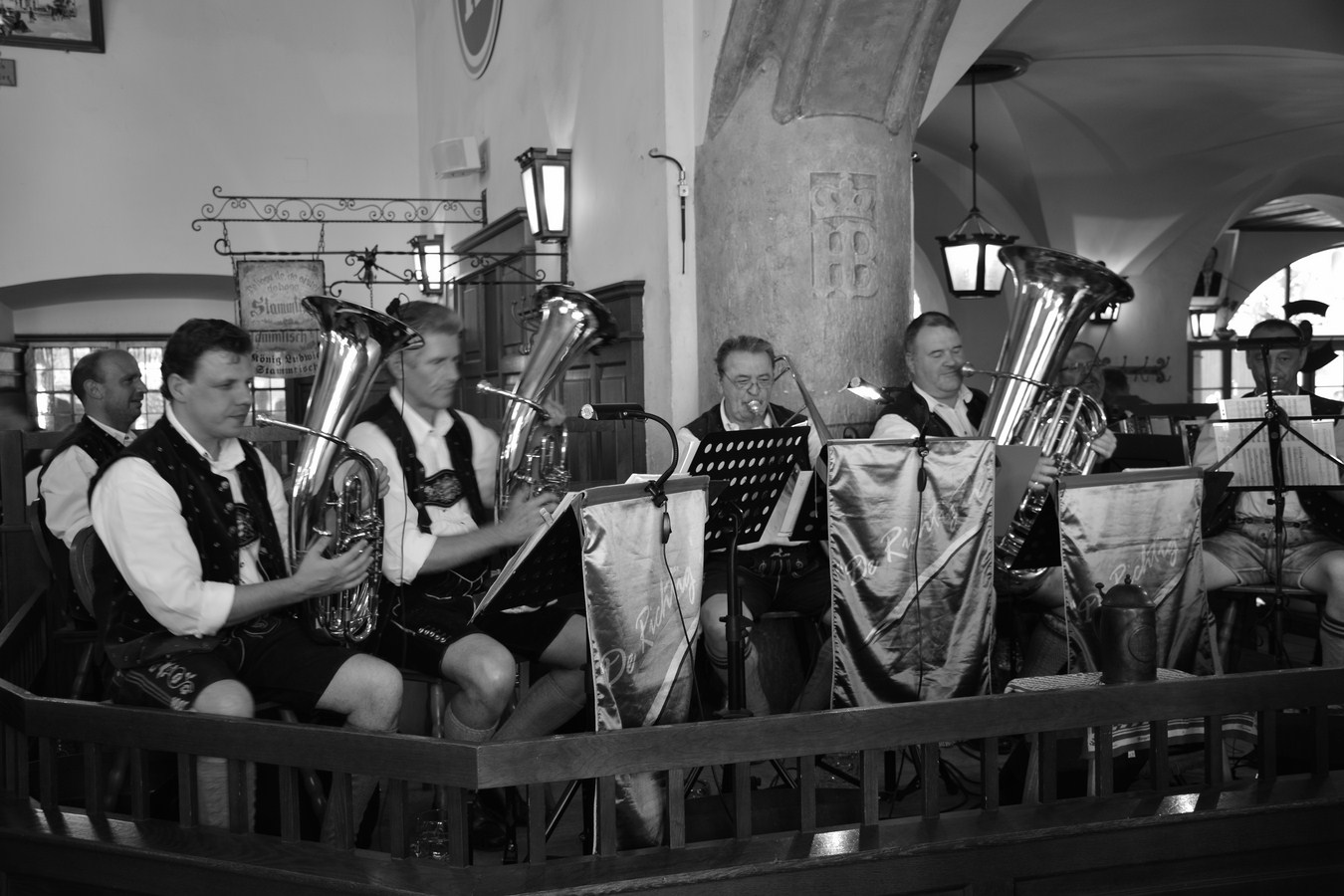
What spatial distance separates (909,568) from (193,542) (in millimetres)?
1773

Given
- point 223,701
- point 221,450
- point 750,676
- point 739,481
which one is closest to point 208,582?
point 223,701

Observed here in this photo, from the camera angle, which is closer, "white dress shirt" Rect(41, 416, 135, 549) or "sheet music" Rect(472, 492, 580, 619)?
"sheet music" Rect(472, 492, 580, 619)

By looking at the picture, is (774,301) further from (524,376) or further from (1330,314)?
(1330,314)

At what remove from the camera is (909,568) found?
3246mm

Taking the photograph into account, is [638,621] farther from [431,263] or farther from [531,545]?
[431,263]

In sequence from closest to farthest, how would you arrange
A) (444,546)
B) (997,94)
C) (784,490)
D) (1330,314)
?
(444,546), (784,490), (997,94), (1330,314)

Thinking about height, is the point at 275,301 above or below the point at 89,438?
above

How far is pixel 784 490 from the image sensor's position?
3.85 meters

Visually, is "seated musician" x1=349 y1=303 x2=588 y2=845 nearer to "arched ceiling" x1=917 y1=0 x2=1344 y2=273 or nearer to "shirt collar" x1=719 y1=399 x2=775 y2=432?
"shirt collar" x1=719 y1=399 x2=775 y2=432

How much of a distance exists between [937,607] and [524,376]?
1303mm

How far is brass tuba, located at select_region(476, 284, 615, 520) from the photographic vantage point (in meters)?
3.31

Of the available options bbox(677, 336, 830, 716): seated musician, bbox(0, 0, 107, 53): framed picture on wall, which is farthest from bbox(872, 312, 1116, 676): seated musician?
bbox(0, 0, 107, 53): framed picture on wall

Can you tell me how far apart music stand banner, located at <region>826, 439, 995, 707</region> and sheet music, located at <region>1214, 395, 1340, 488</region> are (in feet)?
4.16

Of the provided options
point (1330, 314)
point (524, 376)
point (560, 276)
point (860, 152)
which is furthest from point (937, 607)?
point (1330, 314)
